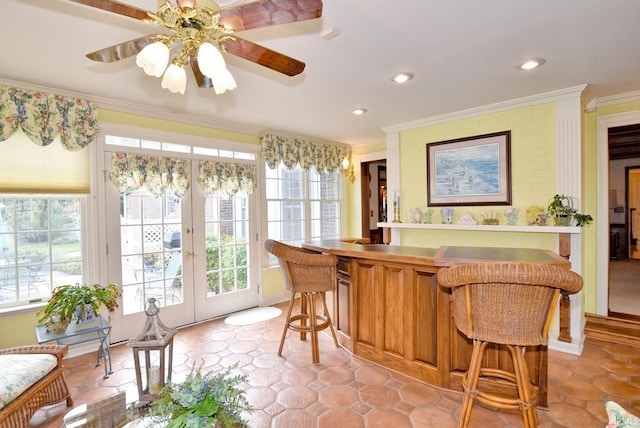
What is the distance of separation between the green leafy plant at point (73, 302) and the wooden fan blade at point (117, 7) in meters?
2.37

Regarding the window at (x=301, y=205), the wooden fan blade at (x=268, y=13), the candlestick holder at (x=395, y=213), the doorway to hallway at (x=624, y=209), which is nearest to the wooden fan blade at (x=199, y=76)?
the wooden fan blade at (x=268, y=13)

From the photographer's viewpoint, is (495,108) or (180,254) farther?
(180,254)

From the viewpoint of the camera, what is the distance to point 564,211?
10.2 ft

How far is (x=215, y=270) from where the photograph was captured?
4219mm

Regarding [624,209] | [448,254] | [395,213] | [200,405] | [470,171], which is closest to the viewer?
[200,405]

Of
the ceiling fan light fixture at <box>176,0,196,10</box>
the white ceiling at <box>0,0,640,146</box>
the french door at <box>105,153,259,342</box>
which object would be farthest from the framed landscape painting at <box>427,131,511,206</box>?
the ceiling fan light fixture at <box>176,0,196,10</box>

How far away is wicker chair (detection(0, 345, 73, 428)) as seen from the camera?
1831mm

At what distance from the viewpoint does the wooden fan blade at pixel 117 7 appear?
1353 millimetres

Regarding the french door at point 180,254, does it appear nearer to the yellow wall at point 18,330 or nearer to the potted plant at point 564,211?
the yellow wall at point 18,330

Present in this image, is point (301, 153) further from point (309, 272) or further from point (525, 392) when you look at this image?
point (525, 392)

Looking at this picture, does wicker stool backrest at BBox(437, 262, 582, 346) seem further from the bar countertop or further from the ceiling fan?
the ceiling fan

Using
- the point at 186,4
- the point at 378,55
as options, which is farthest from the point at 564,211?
the point at 186,4

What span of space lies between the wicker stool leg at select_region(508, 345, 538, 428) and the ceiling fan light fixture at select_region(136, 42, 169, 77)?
2.33 metres

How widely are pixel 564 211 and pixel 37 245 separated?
517 cm
